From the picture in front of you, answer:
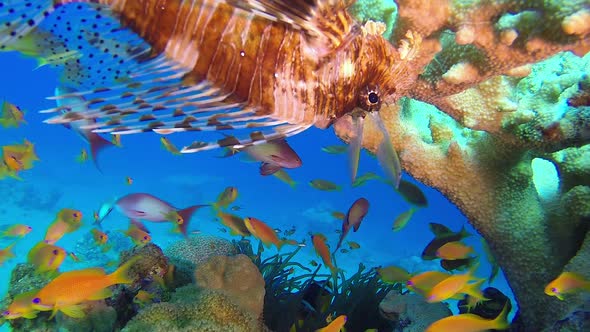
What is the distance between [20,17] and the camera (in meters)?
1.47

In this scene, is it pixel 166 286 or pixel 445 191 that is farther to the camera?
pixel 166 286

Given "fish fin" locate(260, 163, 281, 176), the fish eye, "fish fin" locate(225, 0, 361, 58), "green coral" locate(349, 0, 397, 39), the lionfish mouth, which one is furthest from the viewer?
"fish fin" locate(260, 163, 281, 176)

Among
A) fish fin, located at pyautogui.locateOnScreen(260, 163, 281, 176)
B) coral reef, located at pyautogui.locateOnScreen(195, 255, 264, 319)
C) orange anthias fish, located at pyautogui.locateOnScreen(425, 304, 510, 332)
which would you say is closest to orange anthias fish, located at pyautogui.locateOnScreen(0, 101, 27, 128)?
fish fin, located at pyautogui.locateOnScreen(260, 163, 281, 176)

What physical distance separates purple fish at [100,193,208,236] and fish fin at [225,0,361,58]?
389 centimetres

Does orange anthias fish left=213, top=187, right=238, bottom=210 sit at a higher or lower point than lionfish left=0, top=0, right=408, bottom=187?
lower

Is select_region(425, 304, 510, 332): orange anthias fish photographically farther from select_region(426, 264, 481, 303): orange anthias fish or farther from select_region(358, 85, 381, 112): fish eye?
select_region(358, 85, 381, 112): fish eye

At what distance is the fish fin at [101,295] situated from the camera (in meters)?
3.01

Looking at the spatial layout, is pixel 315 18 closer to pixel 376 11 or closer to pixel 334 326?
pixel 376 11

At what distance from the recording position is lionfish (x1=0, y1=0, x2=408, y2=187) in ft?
4.88

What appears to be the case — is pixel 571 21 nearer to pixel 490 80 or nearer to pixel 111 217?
pixel 490 80

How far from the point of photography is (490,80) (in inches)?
98.8

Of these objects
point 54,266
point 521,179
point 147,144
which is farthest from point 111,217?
A: point 147,144

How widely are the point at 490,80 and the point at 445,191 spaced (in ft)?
2.72

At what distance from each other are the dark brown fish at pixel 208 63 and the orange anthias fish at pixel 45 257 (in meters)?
2.97
